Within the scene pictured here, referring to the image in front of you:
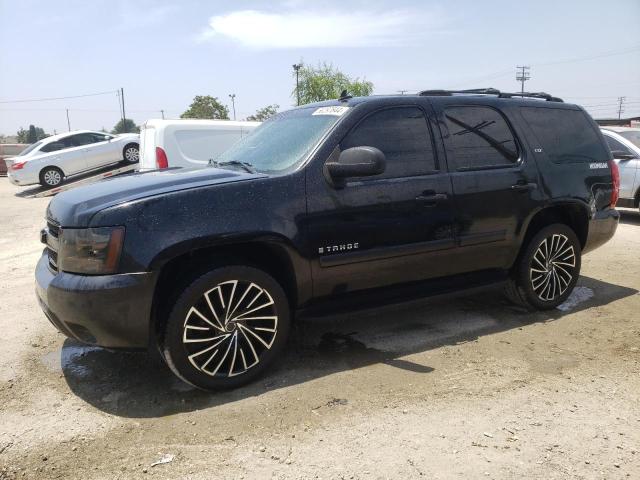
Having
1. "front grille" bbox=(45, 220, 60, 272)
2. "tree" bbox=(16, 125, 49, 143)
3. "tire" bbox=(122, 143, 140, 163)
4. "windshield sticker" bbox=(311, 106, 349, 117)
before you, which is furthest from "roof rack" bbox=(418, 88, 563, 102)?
Result: "tree" bbox=(16, 125, 49, 143)

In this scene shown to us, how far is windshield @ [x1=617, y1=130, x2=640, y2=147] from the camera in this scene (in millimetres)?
9922

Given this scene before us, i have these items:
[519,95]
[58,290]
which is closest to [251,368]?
[58,290]

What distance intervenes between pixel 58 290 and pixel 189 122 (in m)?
5.88

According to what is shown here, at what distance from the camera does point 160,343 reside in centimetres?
312

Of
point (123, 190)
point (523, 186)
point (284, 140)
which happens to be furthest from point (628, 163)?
point (123, 190)

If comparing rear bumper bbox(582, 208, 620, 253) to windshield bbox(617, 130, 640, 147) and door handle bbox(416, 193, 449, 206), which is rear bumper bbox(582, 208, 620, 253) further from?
windshield bbox(617, 130, 640, 147)

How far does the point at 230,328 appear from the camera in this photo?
10.6ft

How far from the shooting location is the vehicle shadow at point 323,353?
326 centimetres

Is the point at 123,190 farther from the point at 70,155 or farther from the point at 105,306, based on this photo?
the point at 70,155

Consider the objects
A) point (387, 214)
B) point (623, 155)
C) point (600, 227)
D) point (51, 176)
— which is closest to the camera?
point (387, 214)

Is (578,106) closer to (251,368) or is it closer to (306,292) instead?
(306,292)

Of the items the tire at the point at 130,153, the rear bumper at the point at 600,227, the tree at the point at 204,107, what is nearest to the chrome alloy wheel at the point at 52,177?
the tire at the point at 130,153

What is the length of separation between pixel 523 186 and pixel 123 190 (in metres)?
3.13

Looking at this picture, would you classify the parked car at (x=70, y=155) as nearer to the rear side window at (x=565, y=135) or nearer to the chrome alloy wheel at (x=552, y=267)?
the rear side window at (x=565, y=135)
